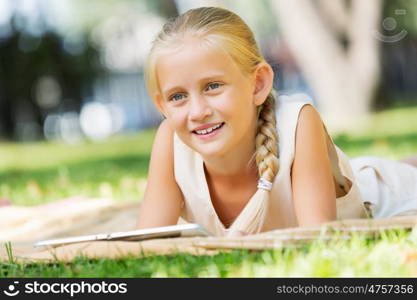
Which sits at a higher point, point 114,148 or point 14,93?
point 14,93

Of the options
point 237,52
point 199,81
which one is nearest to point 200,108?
point 199,81

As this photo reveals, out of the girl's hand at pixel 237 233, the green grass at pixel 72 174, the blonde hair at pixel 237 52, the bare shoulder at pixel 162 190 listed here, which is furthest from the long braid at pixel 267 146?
the green grass at pixel 72 174

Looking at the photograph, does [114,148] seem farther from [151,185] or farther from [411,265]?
A: [411,265]

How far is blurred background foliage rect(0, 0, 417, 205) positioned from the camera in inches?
189

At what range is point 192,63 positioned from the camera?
1799 millimetres

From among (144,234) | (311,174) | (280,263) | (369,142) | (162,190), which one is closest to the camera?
(280,263)

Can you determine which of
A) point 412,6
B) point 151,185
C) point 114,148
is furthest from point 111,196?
point 412,6

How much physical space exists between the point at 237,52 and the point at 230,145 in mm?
204

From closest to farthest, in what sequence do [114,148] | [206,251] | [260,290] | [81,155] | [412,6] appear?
[260,290]
[206,251]
[81,155]
[114,148]
[412,6]

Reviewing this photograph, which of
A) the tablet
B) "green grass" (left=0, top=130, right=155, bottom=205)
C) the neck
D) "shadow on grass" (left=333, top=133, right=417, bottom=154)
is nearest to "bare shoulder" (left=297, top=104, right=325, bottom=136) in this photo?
the neck

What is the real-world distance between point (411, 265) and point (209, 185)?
0.68 meters

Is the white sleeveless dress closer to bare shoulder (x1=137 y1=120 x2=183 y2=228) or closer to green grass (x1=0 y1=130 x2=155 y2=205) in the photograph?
bare shoulder (x1=137 y1=120 x2=183 y2=228)

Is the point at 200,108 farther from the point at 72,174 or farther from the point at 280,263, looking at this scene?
the point at 72,174

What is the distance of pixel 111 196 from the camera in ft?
10.8
